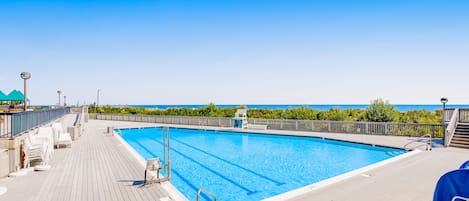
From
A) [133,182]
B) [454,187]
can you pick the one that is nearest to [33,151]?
[133,182]

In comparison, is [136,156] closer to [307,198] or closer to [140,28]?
[307,198]

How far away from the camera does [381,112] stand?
14.4 metres

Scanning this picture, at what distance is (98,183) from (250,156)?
6007mm

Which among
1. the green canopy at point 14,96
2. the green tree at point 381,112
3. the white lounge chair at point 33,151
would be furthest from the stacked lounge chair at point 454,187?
the green canopy at point 14,96

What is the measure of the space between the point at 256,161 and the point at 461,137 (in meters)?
8.55

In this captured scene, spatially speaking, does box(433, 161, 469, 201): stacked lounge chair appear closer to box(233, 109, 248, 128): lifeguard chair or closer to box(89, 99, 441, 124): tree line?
box(89, 99, 441, 124): tree line

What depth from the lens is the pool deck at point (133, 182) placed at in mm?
4695

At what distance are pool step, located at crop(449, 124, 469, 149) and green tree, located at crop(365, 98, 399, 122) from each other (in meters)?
3.28

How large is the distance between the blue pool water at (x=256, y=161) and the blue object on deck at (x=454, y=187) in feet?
12.9

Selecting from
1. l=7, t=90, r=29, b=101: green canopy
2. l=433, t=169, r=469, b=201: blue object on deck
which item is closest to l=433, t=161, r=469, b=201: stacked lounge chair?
l=433, t=169, r=469, b=201: blue object on deck

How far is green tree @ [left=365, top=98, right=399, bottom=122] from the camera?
14.2 metres

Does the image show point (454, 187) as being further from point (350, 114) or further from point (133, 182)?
point (350, 114)

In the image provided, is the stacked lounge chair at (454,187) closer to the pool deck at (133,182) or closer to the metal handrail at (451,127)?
the pool deck at (133,182)

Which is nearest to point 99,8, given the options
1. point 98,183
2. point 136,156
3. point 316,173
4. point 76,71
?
point 136,156
